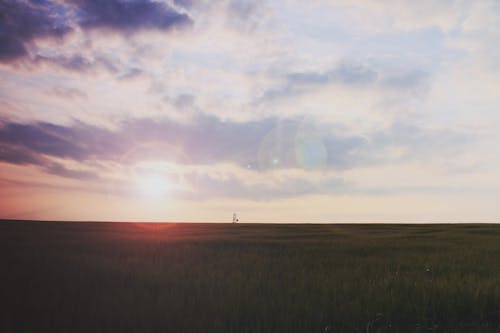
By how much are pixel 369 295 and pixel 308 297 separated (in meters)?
1.23

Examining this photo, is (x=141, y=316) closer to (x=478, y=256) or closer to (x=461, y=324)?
(x=461, y=324)

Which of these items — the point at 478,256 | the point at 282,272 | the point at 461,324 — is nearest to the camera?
the point at 461,324

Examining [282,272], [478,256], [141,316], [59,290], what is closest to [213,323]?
[141,316]

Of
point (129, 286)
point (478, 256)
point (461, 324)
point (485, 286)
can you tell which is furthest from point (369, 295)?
point (478, 256)

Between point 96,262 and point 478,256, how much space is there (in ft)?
45.6

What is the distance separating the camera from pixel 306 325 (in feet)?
20.0

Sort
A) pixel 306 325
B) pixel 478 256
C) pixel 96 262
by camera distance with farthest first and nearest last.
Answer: pixel 478 256 < pixel 96 262 < pixel 306 325

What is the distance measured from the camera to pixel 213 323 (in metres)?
6.12

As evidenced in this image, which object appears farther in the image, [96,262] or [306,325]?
[96,262]

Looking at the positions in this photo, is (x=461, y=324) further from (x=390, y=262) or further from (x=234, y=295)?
(x=390, y=262)

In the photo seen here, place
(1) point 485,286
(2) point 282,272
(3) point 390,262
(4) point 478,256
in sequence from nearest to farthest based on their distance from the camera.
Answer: (1) point 485,286 → (2) point 282,272 → (3) point 390,262 → (4) point 478,256

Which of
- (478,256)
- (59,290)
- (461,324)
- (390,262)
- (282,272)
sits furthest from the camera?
(478,256)

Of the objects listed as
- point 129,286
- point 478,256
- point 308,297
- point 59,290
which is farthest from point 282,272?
point 478,256

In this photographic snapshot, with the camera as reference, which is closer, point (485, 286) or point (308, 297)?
point (308, 297)
